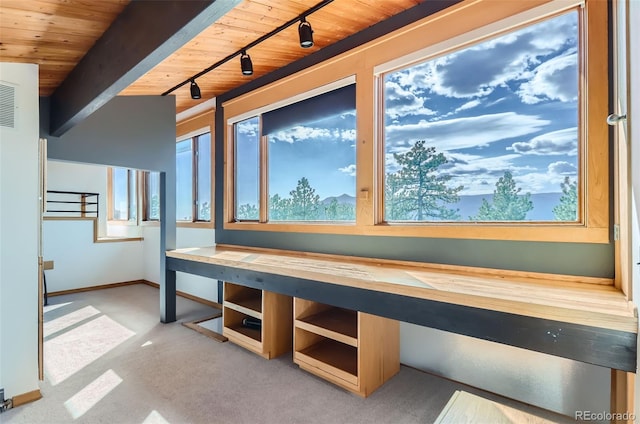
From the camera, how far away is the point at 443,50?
216 cm

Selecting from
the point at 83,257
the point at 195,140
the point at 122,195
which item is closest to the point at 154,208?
the point at 83,257

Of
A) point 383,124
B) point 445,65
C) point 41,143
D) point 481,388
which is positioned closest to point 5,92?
point 41,143

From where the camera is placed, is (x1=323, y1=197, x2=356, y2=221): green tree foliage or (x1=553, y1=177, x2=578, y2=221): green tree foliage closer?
(x1=553, y1=177, x2=578, y2=221): green tree foliage

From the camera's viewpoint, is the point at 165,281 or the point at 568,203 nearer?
the point at 568,203

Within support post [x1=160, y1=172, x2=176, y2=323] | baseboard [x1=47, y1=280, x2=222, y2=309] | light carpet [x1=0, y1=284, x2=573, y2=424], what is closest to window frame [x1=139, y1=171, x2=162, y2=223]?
baseboard [x1=47, y1=280, x2=222, y2=309]

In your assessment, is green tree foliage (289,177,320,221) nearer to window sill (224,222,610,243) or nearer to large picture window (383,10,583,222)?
window sill (224,222,610,243)

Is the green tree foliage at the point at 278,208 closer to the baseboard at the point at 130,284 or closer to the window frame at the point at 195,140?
the window frame at the point at 195,140

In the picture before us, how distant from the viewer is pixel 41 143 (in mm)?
2260

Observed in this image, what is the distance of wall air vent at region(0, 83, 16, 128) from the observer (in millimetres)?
2041

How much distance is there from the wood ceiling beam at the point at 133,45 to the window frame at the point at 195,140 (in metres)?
1.86

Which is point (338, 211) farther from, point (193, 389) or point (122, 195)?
point (122, 195)

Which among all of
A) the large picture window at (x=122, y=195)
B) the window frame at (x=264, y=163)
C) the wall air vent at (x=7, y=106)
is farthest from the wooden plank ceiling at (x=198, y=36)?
the large picture window at (x=122, y=195)

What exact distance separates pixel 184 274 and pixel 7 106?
3.18m

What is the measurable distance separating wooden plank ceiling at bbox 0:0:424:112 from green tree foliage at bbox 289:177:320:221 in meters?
1.21
